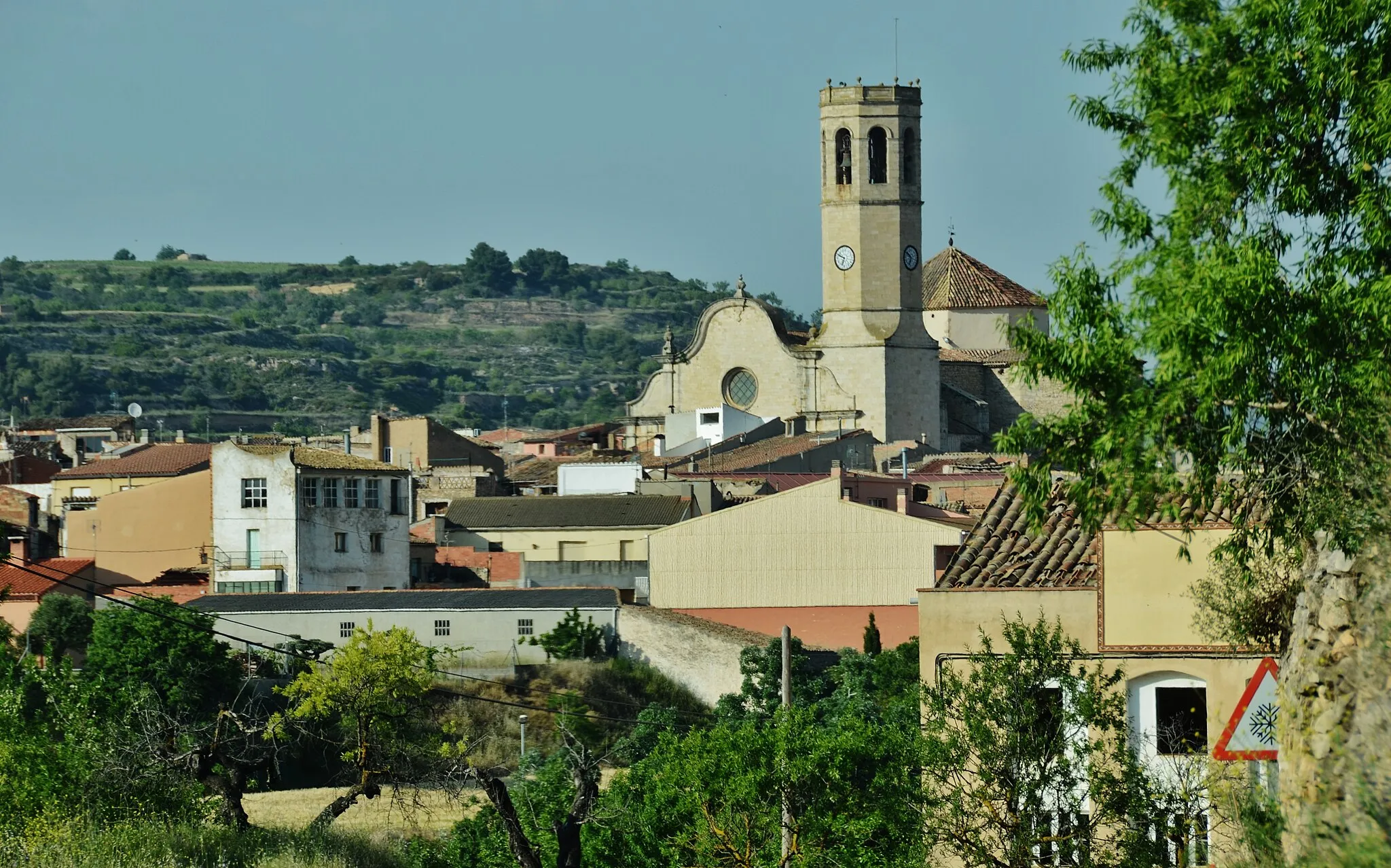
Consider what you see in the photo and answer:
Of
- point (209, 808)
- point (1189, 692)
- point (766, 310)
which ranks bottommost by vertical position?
point (209, 808)

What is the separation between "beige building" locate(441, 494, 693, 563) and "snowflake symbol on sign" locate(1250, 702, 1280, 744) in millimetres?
41168

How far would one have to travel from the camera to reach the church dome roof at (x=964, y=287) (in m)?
87.6

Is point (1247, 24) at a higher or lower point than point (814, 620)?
higher

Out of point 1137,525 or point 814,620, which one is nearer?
point 1137,525

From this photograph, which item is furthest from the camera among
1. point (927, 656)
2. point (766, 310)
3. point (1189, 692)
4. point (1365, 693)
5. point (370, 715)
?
point (766, 310)

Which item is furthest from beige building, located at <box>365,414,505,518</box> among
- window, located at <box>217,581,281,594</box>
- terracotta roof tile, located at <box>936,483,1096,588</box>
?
terracotta roof tile, located at <box>936,483,1096,588</box>

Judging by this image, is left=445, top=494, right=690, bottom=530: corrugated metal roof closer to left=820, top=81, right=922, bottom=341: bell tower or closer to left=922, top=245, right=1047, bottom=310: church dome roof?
left=820, top=81, right=922, bottom=341: bell tower

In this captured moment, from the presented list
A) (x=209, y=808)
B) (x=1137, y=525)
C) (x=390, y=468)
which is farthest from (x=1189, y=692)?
(x=390, y=468)

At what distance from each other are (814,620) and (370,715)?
16938 millimetres

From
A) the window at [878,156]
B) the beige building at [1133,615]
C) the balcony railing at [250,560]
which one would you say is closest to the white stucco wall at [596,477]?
the balcony railing at [250,560]

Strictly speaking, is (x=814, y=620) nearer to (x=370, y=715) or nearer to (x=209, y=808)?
(x=370, y=715)

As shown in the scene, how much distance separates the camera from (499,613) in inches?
1662

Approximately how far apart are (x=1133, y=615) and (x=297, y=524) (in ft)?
115

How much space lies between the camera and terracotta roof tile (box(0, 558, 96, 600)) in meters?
42.8
